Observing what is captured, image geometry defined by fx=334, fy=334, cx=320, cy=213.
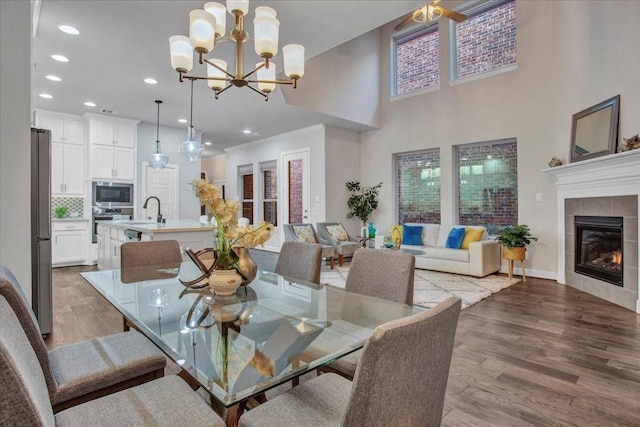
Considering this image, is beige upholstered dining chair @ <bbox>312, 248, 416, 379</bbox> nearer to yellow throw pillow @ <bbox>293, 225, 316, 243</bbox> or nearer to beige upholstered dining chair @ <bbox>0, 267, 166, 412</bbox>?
beige upholstered dining chair @ <bbox>0, 267, 166, 412</bbox>

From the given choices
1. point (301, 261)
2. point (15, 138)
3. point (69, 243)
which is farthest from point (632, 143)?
point (69, 243)

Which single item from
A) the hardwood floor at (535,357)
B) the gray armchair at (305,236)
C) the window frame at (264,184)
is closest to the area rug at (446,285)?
the hardwood floor at (535,357)

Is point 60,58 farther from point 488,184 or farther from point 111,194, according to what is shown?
point 488,184

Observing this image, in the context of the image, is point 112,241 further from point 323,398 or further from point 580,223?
point 580,223

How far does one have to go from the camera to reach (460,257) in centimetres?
529

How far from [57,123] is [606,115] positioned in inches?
333

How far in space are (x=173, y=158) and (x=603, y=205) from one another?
283 inches

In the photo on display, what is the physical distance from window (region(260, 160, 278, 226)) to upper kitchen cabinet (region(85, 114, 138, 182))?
2990 mm

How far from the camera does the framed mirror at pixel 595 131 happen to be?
151 inches

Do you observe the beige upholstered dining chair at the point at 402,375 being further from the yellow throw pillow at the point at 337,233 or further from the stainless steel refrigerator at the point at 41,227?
the yellow throw pillow at the point at 337,233

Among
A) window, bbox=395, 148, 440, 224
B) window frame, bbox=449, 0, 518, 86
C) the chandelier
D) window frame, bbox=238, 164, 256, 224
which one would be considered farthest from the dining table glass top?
window frame, bbox=238, 164, 256, 224

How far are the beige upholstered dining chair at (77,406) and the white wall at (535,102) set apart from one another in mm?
4770

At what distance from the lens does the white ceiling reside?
296 centimetres

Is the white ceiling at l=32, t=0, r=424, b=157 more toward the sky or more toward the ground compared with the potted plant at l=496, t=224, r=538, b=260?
more toward the sky
